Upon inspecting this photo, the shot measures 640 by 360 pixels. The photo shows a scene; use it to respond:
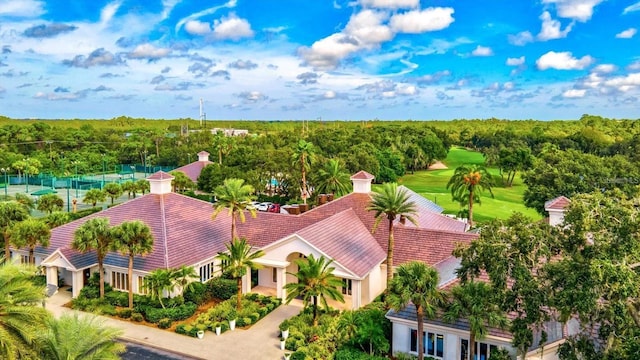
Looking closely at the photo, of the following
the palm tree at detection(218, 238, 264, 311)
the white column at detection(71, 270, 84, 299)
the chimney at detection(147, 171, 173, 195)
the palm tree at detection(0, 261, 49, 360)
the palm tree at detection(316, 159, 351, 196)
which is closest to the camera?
the palm tree at detection(0, 261, 49, 360)

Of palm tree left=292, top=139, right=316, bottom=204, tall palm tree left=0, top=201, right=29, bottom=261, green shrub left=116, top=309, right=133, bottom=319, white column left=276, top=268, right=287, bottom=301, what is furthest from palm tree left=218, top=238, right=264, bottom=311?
palm tree left=292, top=139, right=316, bottom=204

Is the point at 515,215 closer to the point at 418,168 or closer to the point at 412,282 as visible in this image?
the point at 412,282

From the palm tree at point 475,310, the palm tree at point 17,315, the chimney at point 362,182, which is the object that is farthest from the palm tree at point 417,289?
the chimney at point 362,182

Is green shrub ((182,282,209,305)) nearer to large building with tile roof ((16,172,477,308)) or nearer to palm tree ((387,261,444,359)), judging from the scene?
large building with tile roof ((16,172,477,308))

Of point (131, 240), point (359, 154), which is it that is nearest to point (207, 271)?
point (131, 240)

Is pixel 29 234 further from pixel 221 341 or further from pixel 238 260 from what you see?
pixel 221 341

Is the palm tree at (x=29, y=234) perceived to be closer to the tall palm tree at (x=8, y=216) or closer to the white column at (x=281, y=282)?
the tall palm tree at (x=8, y=216)
